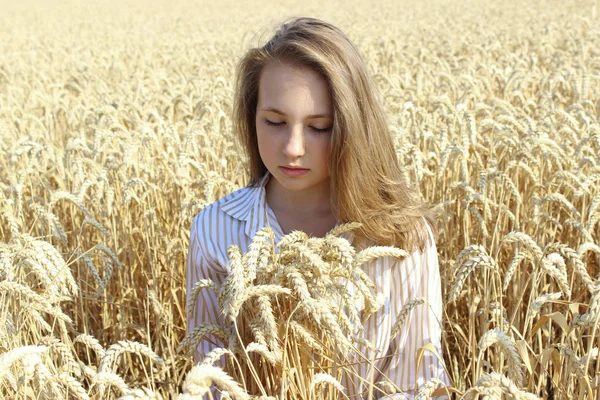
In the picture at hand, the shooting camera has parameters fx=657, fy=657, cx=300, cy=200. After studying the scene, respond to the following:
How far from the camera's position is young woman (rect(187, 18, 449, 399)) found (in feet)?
5.27

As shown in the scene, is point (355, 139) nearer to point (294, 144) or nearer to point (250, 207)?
point (294, 144)

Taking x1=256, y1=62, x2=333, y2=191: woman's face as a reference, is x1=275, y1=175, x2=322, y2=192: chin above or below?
below

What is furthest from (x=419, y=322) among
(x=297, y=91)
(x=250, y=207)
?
(x=297, y=91)

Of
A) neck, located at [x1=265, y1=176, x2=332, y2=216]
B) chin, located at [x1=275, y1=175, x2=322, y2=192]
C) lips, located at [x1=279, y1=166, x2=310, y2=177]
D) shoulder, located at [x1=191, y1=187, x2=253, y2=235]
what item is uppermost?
lips, located at [x1=279, y1=166, x2=310, y2=177]

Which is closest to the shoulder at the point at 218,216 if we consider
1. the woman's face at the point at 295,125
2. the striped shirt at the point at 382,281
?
the striped shirt at the point at 382,281

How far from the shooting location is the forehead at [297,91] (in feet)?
5.22

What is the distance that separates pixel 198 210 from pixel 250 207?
65 centimetres

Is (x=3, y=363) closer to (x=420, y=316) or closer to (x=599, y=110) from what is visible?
(x=420, y=316)

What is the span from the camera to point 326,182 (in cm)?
181

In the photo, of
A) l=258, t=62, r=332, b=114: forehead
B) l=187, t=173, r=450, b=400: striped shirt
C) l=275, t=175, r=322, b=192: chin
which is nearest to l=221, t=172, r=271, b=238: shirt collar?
l=187, t=173, r=450, b=400: striped shirt

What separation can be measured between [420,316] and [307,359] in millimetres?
411

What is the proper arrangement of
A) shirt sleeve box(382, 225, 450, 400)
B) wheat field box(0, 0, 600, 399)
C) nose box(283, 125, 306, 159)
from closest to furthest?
wheat field box(0, 0, 600, 399), nose box(283, 125, 306, 159), shirt sleeve box(382, 225, 450, 400)

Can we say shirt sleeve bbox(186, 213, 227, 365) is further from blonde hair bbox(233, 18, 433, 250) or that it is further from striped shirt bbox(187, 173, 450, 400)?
blonde hair bbox(233, 18, 433, 250)

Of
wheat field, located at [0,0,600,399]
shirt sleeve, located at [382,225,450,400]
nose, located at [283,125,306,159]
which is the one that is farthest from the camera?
shirt sleeve, located at [382,225,450,400]
